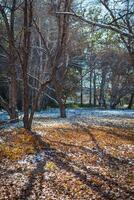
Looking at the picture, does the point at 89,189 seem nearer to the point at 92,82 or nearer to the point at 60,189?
the point at 60,189

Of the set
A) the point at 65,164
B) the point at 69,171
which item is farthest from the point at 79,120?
the point at 69,171

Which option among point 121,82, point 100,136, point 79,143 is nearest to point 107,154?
point 79,143

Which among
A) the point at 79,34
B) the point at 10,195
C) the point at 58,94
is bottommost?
the point at 10,195

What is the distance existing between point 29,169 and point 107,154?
303 centimetres

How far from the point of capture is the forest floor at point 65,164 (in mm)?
9727

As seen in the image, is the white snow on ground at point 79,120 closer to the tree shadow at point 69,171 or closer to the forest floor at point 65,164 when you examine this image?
the forest floor at point 65,164

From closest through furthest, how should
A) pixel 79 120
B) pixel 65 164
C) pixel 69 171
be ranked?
1. pixel 69 171
2. pixel 65 164
3. pixel 79 120

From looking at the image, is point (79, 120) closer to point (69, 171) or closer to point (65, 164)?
point (65, 164)

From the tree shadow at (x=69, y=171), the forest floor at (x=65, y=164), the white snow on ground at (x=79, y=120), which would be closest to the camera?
the tree shadow at (x=69, y=171)

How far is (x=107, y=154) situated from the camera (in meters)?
13.2

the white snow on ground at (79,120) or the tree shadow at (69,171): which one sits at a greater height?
the white snow on ground at (79,120)

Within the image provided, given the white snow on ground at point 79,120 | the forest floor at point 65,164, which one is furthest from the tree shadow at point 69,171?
the white snow on ground at point 79,120

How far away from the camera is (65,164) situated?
466 inches

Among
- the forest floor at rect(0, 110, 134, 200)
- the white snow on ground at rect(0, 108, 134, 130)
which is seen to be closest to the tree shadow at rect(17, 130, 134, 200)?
the forest floor at rect(0, 110, 134, 200)
